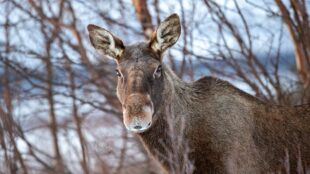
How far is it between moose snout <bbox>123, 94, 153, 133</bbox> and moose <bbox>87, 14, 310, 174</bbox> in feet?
0.04

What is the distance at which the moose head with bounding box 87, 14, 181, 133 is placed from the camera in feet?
21.0

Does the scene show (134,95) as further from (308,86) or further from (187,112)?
(308,86)

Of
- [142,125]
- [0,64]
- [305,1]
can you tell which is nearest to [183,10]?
[305,1]

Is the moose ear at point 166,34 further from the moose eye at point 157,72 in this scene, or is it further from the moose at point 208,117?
the moose eye at point 157,72

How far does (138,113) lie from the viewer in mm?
6363

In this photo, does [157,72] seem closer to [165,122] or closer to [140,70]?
[140,70]

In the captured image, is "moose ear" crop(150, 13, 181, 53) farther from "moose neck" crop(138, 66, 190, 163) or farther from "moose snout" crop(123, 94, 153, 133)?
"moose snout" crop(123, 94, 153, 133)

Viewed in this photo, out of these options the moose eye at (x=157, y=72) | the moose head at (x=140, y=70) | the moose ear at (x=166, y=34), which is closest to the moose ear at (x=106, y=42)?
the moose head at (x=140, y=70)

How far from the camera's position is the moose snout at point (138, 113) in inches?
248

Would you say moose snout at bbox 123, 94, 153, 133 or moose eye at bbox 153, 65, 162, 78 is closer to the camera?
moose snout at bbox 123, 94, 153, 133

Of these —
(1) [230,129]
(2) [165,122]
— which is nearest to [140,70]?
(2) [165,122]

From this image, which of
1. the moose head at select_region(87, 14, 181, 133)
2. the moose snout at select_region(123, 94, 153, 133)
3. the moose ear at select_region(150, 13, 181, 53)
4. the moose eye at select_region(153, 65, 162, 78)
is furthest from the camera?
the moose ear at select_region(150, 13, 181, 53)

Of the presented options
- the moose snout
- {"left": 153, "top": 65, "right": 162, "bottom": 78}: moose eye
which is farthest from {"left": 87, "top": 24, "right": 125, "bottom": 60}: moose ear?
the moose snout

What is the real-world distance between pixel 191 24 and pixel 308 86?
1.98 m
